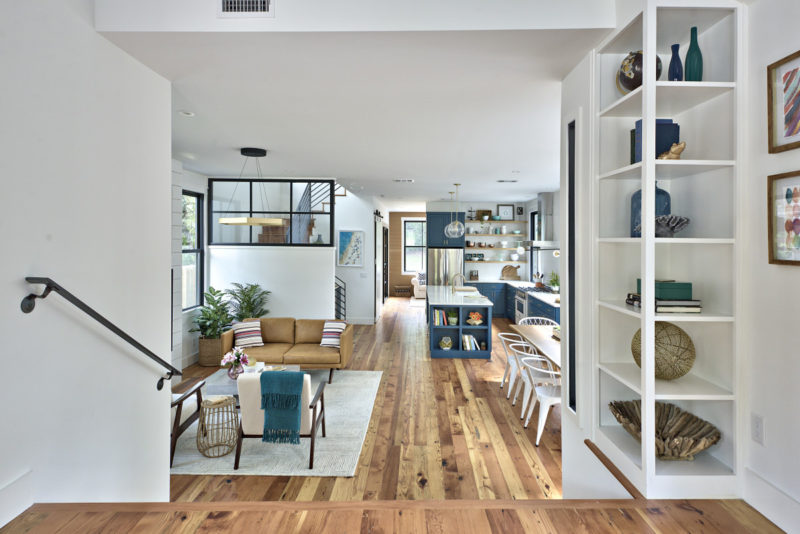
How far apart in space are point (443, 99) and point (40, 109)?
2171 millimetres

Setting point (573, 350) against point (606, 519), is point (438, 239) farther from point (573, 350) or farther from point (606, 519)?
point (606, 519)

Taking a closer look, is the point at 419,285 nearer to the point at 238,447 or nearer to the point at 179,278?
the point at 179,278

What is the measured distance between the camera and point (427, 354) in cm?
693

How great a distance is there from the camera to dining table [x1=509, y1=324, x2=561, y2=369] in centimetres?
397

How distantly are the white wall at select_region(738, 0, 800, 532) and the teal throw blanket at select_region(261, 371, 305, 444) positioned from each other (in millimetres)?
2814

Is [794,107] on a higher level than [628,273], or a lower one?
higher

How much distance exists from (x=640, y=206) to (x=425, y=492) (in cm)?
240

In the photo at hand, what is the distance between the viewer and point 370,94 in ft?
9.27

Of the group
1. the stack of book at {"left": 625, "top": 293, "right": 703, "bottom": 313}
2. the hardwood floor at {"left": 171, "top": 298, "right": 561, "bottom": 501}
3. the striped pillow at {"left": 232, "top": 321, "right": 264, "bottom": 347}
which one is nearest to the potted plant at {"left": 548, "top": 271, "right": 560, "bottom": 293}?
the hardwood floor at {"left": 171, "top": 298, "right": 561, "bottom": 501}

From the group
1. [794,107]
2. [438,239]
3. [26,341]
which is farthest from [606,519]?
[438,239]

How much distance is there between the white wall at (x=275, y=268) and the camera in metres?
7.02

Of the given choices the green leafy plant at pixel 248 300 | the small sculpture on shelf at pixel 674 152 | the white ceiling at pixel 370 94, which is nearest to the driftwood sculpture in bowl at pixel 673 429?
the small sculpture on shelf at pixel 674 152

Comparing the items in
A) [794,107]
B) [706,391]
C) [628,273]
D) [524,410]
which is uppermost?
[794,107]

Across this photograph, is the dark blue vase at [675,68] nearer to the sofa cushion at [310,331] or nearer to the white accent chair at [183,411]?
the white accent chair at [183,411]
